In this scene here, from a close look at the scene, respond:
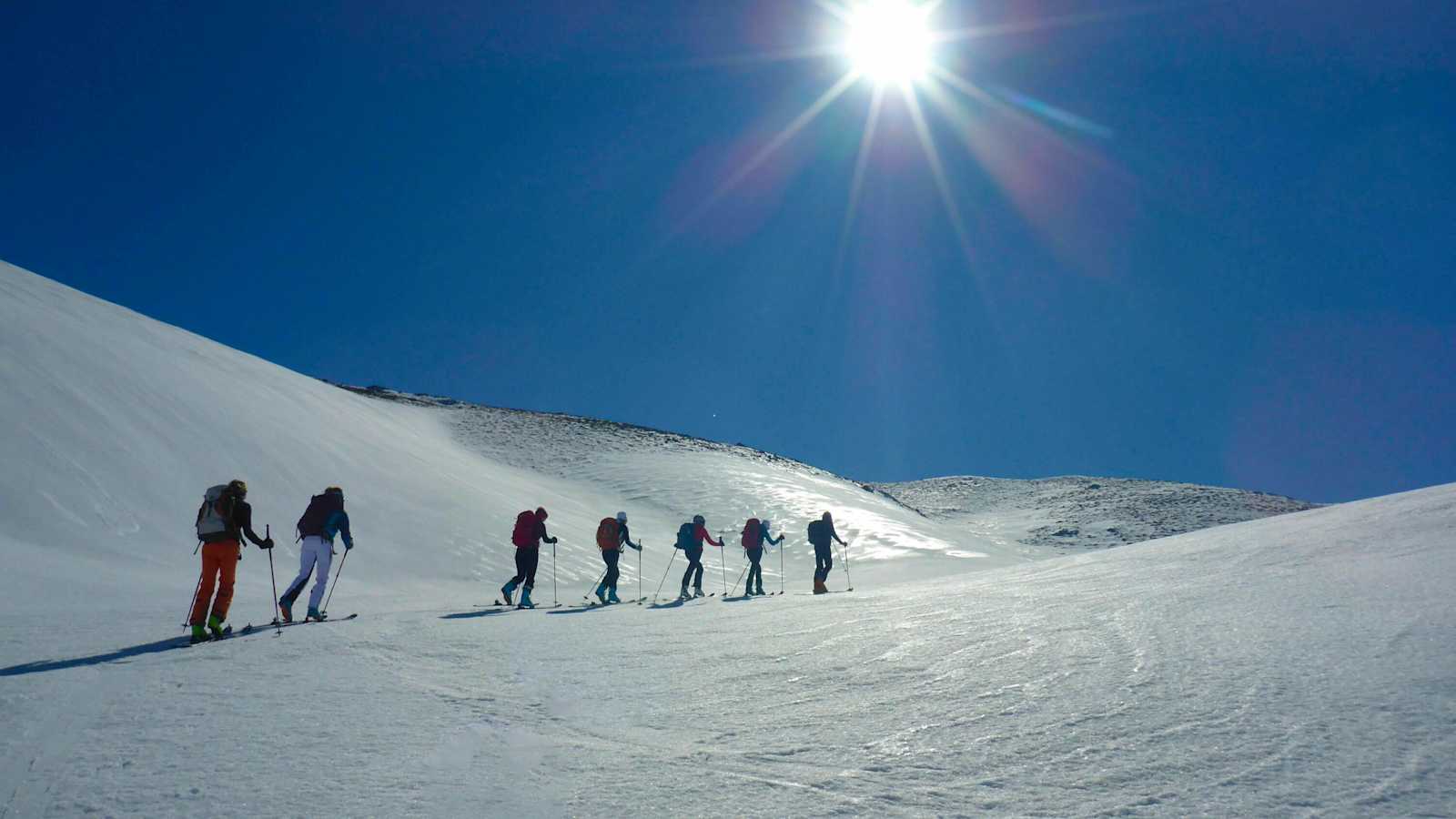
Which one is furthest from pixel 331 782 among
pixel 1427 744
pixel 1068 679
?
pixel 1427 744

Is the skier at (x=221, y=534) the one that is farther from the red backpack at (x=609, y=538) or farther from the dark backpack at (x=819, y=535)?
the dark backpack at (x=819, y=535)

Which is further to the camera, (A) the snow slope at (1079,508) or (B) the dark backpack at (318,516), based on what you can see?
(A) the snow slope at (1079,508)

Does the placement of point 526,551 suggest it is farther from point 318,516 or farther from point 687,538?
point 687,538

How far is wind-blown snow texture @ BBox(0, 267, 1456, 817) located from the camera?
3365 millimetres

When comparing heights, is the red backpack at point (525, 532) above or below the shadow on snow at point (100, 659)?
above

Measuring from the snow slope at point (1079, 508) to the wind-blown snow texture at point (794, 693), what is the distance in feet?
116

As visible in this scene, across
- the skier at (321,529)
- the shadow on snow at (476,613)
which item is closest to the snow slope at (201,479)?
the skier at (321,529)

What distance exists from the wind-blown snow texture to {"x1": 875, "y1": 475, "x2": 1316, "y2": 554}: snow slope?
35483 mm

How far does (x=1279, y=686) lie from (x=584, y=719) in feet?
12.2

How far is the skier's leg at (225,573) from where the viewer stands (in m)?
8.03

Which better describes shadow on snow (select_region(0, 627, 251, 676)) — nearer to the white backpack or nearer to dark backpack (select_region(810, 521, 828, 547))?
the white backpack

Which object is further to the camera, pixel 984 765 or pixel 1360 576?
pixel 1360 576

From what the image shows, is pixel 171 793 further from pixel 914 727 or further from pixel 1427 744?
pixel 1427 744

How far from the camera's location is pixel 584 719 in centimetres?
476
